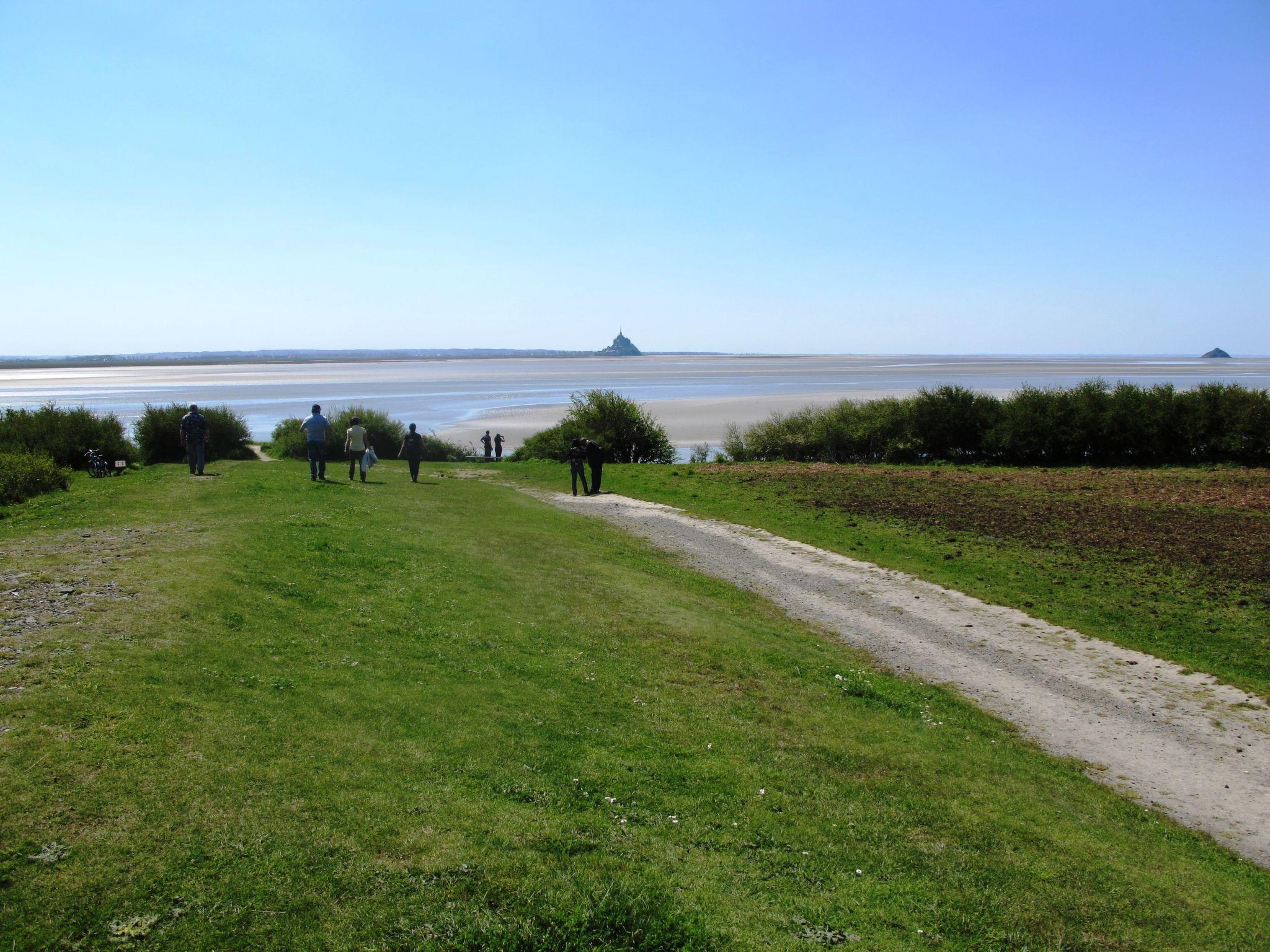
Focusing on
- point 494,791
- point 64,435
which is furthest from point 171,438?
point 494,791

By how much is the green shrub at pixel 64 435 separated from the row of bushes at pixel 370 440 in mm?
8526

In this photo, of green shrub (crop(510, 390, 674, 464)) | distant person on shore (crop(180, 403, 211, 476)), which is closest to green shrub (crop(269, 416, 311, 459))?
green shrub (crop(510, 390, 674, 464))

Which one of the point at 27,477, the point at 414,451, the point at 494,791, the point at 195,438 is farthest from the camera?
the point at 414,451

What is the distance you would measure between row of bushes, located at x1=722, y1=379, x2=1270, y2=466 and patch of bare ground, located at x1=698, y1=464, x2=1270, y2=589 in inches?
173

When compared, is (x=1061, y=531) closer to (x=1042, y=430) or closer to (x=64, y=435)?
(x=1042, y=430)

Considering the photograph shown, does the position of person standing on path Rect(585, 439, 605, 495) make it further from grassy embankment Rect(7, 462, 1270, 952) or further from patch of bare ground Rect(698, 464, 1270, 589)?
grassy embankment Rect(7, 462, 1270, 952)

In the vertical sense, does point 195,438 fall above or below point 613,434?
above

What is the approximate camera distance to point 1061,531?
69.4 ft

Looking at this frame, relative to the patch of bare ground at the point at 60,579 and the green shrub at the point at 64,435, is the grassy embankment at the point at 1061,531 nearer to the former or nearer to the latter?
the green shrub at the point at 64,435

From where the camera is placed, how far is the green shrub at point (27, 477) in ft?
55.0

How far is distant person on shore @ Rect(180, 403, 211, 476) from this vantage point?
23031 millimetres

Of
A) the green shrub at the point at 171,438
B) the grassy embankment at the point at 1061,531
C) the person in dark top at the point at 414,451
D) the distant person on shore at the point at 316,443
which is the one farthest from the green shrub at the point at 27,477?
the grassy embankment at the point at 1061,531

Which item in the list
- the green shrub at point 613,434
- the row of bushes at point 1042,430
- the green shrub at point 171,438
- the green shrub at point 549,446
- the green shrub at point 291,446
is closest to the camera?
the green shrub at point 171,438

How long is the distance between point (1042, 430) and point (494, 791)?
126ft
